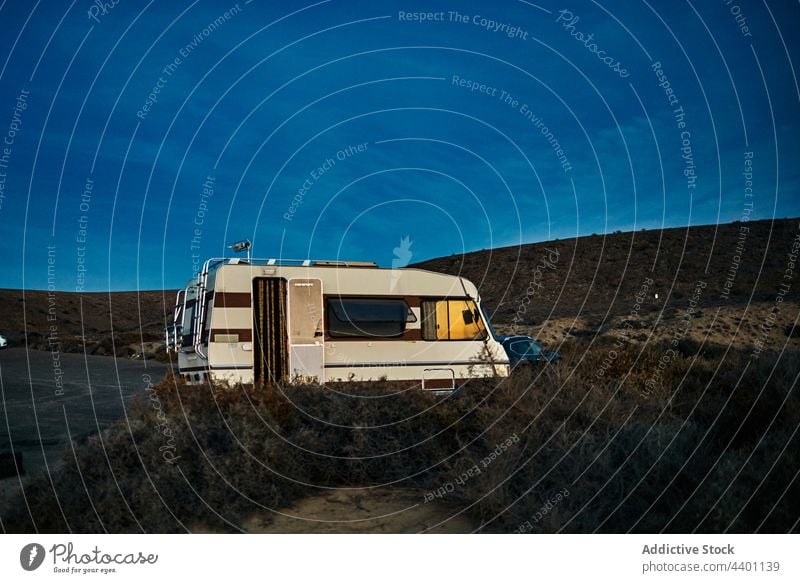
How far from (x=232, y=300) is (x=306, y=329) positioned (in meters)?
1.42

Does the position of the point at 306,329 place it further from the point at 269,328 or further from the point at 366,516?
the point at 366,516

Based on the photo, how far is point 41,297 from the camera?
66.9m

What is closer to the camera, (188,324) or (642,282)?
(188,324)

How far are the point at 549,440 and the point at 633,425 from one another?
2.95ft

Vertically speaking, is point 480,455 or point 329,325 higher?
point 329,325

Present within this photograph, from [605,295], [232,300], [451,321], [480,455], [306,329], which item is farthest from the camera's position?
[605,295]

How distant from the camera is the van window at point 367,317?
13.4 meters

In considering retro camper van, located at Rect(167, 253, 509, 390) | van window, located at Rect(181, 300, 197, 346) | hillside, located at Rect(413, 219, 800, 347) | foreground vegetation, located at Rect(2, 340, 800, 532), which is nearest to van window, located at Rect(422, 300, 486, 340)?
retro camper van, located at Rect(167, 253, 509, 390)

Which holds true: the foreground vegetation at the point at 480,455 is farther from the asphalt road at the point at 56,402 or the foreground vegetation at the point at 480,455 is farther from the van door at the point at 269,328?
the van door at the point at 269,328

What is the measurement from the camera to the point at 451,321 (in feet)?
46.9

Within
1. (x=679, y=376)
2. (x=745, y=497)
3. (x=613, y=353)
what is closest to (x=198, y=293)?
(x=613, y=353)

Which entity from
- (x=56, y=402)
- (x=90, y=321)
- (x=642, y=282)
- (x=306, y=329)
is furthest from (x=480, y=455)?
(x=90, y=321)

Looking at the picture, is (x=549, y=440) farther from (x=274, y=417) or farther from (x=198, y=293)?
(x=198, y=293)
